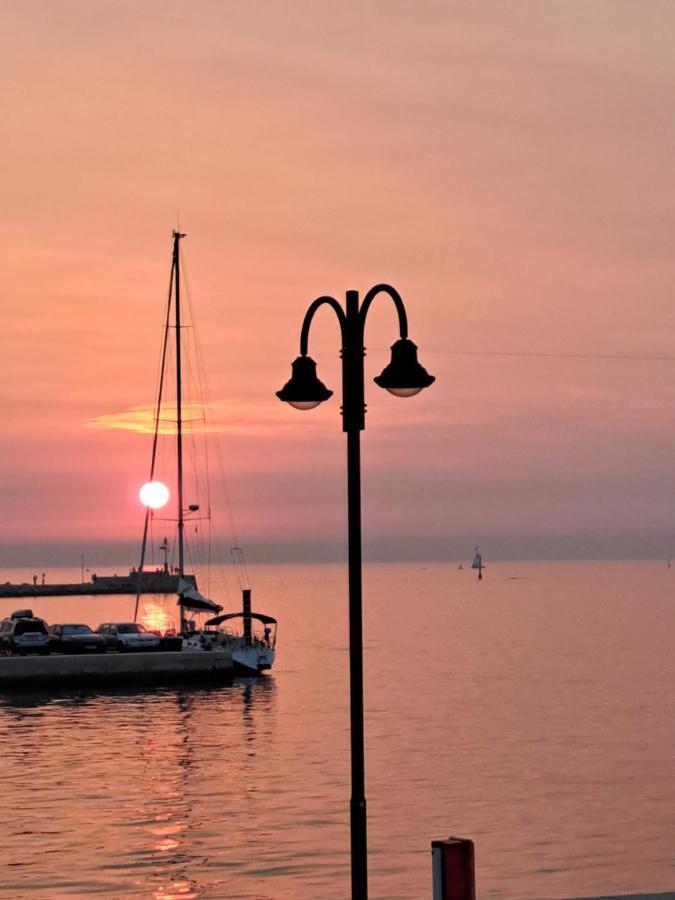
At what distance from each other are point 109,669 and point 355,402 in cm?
6062

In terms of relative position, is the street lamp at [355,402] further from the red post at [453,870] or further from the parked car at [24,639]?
the parked car at [24,639]

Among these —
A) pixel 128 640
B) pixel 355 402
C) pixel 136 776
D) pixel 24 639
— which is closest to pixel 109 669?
pixel 128 640

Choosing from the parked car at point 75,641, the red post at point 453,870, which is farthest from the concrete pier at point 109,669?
the red post at point 453,870

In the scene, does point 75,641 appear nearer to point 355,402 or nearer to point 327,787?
point 327,787

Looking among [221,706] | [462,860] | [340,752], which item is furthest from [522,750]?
[462,860]

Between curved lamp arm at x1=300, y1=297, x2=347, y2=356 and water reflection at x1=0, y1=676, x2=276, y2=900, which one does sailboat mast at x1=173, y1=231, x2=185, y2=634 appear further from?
curved lamp arm at x1=300, y1=297, x2=347, y2=356

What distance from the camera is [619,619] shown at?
183000 mm

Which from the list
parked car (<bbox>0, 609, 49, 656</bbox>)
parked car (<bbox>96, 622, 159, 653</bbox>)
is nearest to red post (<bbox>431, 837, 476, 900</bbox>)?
parked car (<bbox>96, 622, 159, 653</bbox>)

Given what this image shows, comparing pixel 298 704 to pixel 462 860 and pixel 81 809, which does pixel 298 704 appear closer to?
pixel 81 809

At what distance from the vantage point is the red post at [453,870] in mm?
15680

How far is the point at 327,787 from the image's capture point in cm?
4744

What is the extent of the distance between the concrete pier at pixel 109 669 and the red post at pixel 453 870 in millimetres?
60277

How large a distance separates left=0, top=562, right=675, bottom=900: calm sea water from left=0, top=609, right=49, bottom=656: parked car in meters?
5.44

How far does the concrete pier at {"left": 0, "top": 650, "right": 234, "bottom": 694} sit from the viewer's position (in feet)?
243
